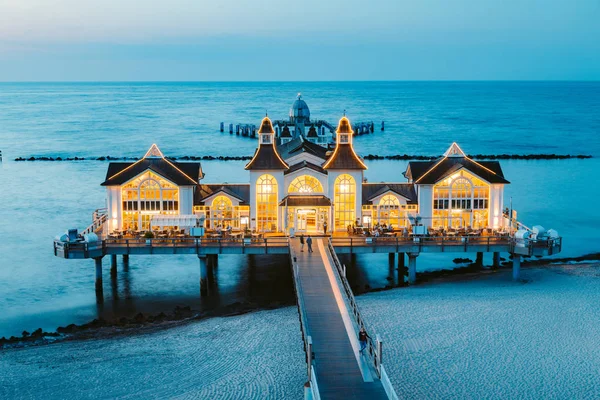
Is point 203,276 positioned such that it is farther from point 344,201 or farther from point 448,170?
point 448,170

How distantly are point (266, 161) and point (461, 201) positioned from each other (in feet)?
33.2

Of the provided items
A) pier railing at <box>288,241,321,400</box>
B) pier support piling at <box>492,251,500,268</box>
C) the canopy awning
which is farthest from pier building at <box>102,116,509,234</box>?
pier railing at <box>288,241,321,400</box>

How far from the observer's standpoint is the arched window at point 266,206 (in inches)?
1564

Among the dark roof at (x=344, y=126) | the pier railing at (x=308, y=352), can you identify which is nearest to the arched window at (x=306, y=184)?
the dark roof at (x=344, y=126)

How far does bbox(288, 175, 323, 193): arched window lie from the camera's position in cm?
3997

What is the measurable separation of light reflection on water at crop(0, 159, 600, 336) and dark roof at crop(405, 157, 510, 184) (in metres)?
5.63

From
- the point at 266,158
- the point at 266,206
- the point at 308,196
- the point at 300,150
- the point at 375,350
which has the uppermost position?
the point at 300,150

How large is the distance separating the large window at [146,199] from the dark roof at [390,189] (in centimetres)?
971

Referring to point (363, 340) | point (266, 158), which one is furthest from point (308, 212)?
point (363, 340)

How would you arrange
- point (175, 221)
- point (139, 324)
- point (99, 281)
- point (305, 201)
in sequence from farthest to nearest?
point (305, 201) < point (175, 221) < point (99, 281) < point (139, 324)

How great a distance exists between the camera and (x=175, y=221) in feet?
126

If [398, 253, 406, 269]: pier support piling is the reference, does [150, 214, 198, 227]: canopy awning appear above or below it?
above

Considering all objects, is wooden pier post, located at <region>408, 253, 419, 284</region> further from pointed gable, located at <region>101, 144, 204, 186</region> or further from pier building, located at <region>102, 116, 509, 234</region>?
pointed gable, located at <region>101, 144, 204, 186</region>

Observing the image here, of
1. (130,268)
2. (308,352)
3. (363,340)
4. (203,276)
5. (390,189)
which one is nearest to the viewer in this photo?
(308,352)
